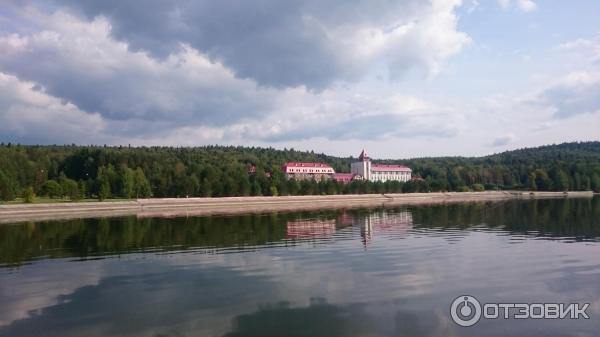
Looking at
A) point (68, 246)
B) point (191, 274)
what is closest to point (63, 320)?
point (191, 274)

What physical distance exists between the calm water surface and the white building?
413 ft

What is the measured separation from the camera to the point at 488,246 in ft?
87.9

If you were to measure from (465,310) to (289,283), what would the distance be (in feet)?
20.7

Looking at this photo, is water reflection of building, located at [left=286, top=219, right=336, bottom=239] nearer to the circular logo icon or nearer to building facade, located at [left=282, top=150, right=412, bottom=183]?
the circular logo icon

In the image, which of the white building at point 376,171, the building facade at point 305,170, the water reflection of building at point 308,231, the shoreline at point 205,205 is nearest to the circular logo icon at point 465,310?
the water reflection of building at point 308,231

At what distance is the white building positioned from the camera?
517ft

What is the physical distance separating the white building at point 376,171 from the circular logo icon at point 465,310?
14019cm

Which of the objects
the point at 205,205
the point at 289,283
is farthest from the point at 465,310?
the point at 205,205

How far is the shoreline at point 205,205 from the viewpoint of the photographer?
58594mm

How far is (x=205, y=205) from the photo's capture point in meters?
78.6

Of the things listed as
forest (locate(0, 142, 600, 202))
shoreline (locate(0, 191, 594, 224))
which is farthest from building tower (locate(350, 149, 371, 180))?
shoreline (locate(0, 191, 594, 224))

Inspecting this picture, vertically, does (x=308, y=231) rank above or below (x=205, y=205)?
below

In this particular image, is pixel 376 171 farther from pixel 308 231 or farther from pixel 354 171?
pixel 308 231

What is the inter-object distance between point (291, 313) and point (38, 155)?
396 feet
